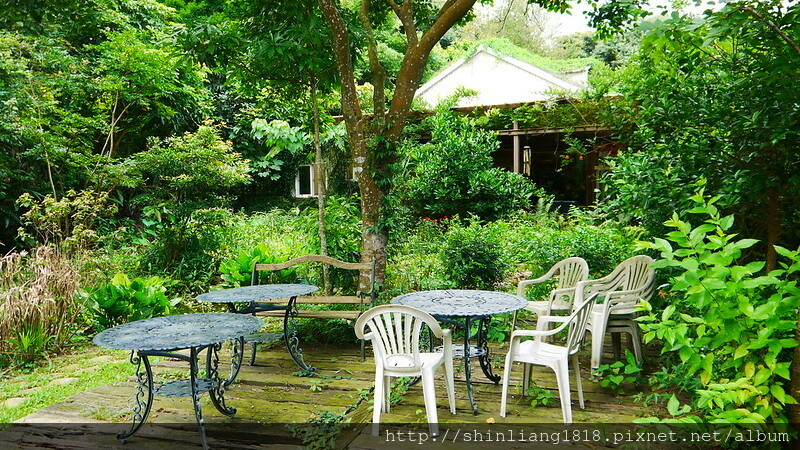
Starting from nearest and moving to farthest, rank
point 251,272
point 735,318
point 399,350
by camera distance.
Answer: point 735,318
point 399,350
point 251,272

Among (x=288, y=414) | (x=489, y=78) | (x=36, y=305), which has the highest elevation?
(x=489, y=78)

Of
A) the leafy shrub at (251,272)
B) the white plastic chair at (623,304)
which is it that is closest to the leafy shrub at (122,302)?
the leafy shrub at (251,272)

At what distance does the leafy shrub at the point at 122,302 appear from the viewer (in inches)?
226

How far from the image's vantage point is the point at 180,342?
3094mm

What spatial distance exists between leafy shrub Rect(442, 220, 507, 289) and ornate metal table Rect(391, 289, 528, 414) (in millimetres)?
1709

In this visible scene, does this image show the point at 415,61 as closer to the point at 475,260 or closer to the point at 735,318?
the point at 475,260

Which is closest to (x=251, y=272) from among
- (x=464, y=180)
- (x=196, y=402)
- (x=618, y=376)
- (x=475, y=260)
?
(x=475, y=260)

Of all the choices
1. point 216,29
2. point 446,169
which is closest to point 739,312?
point 216,29

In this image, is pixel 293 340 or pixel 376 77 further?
pixel 376 77

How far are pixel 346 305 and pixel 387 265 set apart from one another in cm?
82

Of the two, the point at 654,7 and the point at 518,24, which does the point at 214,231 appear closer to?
the point at 654,7

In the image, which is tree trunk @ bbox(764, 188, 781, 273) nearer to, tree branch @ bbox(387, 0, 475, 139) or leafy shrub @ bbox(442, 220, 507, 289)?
leafy shrub @ bbox(442, 220, 507, 289)

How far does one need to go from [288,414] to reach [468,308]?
151cm

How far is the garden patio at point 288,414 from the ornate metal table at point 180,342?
0.16 meters
